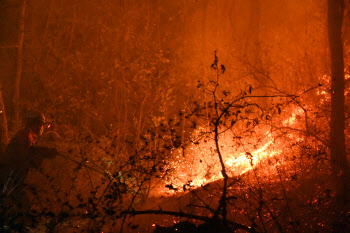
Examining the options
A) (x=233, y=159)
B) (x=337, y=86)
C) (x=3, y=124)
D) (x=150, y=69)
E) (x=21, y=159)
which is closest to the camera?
(x=337, y=86)

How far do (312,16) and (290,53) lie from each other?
2432 mm

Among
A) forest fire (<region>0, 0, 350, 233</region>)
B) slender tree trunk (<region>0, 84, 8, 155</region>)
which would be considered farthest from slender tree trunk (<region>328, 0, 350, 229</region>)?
slender tree trunk (<region>0, 84, 8, 155</region>)

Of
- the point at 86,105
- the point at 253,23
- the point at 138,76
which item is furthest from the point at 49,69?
the point at 253,23

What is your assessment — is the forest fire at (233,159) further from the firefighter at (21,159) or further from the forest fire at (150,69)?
the firefighter at (21,159)

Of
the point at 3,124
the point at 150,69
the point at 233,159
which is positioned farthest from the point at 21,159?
the point at 150,69

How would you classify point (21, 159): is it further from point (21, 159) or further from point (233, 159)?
point (233, 159)

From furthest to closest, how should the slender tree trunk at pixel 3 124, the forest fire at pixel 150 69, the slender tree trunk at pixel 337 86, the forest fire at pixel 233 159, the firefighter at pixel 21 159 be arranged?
the slender tree trunk at pixel 3 124 → the forest fire at pixel 150 69 → the forest fire at pixel 233 159 → the firefighter at pixel 21 159 → the slender tree trunk at pixel 337 86

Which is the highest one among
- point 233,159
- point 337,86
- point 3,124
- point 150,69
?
point 150,69

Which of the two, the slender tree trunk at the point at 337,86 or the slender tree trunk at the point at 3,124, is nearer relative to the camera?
the slender tree trunk at the point at 337,86

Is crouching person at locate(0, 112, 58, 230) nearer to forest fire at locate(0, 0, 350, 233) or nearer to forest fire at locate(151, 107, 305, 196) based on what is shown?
forest fire at locate(0, 0, 350, 233)

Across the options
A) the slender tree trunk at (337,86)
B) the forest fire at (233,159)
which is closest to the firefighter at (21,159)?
the forest fire at (233,159)

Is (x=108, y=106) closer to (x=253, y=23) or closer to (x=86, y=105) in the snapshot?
(x=86, y=105)

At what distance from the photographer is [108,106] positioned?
70.7ft

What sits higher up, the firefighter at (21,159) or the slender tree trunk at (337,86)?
the slender tree trunk at (337,86)
